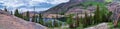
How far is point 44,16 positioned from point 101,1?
127 cm

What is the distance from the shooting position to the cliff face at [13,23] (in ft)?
23.4

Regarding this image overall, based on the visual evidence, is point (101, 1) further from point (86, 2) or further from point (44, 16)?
point (44, 16)

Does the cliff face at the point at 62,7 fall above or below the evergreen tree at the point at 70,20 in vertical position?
above

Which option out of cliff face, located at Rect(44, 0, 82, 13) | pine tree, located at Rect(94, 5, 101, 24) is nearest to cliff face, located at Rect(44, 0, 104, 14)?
cliff face, located at Rect(44, 0, 82, 13)

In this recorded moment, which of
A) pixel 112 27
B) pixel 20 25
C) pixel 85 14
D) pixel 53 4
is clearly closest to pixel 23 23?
pixel 20 25

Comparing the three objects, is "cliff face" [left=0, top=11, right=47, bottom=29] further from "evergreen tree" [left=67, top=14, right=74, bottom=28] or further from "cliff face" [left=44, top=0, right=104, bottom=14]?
"evergreen tree" [left=67, top=14, right=74, bottom=28]

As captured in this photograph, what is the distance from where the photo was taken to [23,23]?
23.5ft

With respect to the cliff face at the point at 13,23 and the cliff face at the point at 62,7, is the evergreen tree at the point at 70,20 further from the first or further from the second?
the cliff face at the point at 13,23

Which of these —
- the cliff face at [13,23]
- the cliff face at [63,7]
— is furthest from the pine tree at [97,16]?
the cliff face at [13,23]

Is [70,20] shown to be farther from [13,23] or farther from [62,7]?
[13,23]

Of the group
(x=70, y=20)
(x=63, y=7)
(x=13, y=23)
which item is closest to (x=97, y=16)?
(x=70, y=20)

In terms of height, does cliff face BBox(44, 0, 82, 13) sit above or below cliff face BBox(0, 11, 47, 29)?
above

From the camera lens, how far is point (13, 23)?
719cm

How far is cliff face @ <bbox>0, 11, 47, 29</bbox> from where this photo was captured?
7.12 m
